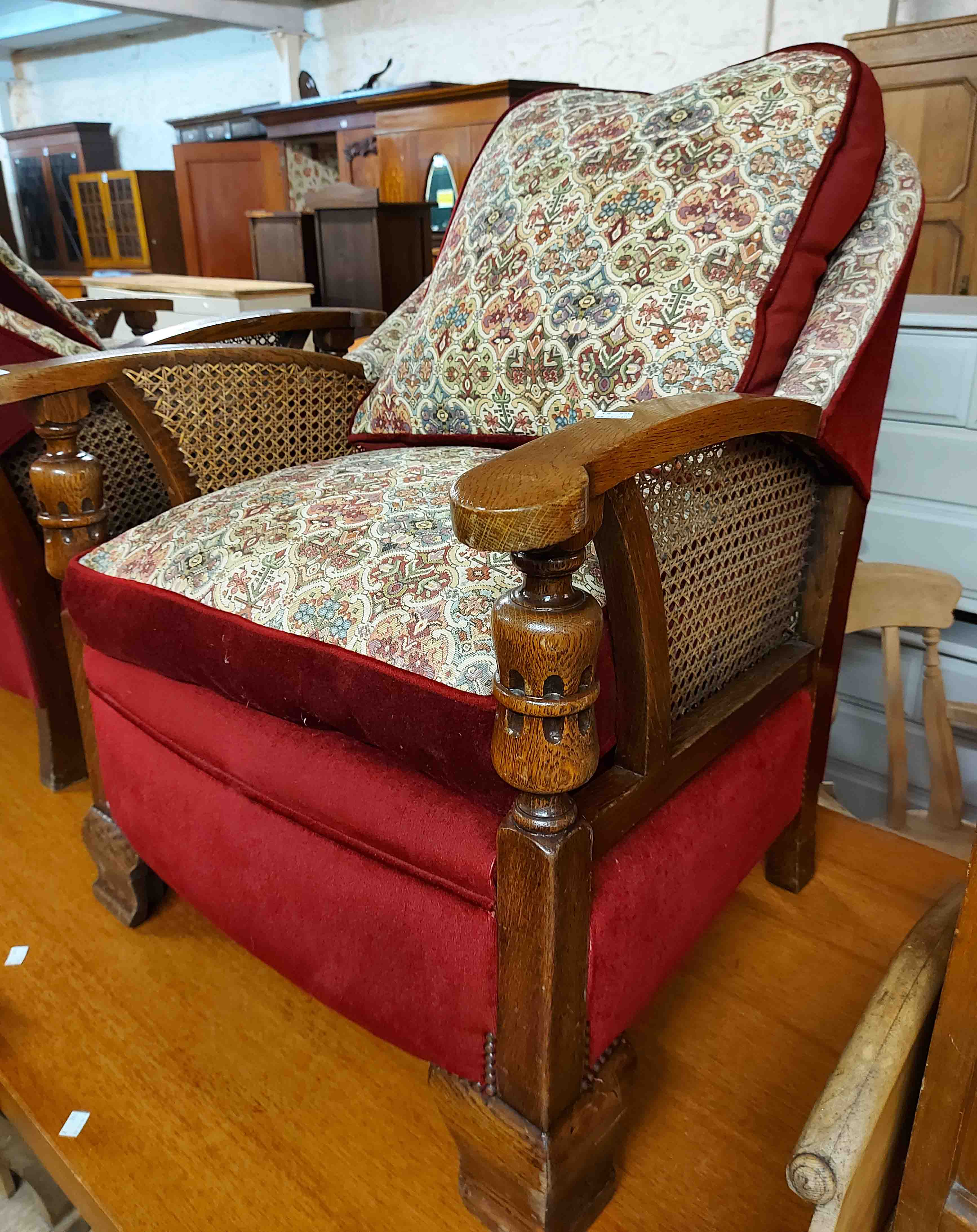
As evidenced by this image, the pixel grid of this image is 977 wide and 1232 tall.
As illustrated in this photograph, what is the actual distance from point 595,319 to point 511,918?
0.65 m

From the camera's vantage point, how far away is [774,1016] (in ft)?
3.27

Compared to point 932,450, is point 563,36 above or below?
above

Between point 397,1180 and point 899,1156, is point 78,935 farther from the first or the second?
point 899,1156

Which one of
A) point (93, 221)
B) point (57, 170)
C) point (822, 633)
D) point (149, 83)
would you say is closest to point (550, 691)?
point (822, 633)

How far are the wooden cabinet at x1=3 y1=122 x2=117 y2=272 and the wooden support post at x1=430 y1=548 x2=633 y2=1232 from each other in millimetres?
8425

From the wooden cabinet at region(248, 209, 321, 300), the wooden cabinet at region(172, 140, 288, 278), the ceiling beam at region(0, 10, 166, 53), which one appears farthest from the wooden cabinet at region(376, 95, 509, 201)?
the ceiling beam at region(0, 10, 166, 53)

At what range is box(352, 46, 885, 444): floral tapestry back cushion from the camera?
0.93 metres

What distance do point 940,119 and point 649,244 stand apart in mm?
2801

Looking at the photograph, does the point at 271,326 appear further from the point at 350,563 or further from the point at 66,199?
the point at 66,199

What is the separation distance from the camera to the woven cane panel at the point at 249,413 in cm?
111

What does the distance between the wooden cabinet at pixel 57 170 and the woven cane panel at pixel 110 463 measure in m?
7.51

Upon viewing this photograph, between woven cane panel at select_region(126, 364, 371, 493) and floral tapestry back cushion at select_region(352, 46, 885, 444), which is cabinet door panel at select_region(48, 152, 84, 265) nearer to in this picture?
woven cane panel at select_region(126, 364, 371, 493)

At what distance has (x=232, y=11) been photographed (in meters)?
5.68

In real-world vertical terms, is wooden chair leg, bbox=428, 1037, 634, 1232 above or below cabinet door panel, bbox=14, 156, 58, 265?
below
